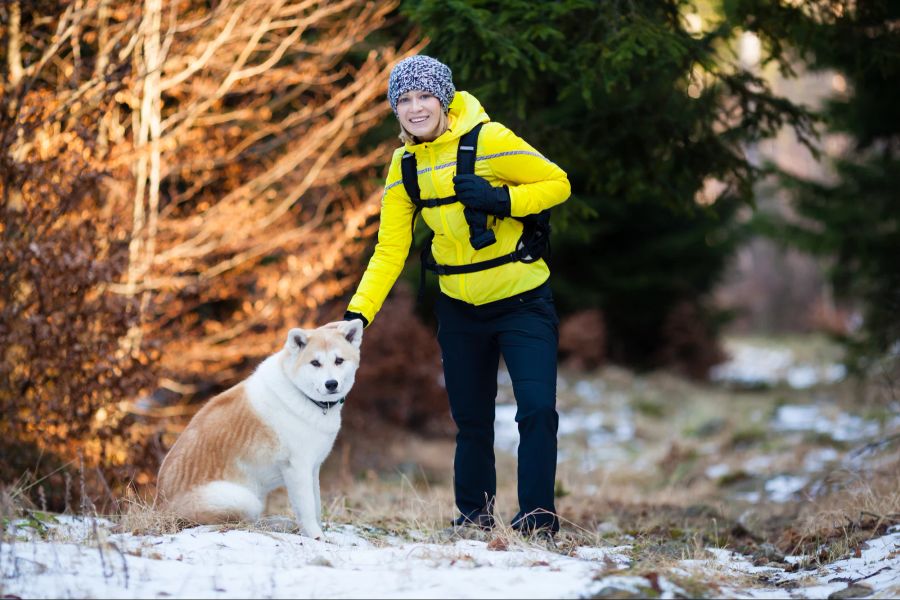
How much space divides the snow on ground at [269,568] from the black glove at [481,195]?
5.28 ft

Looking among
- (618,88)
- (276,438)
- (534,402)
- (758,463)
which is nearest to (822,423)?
(758,463)

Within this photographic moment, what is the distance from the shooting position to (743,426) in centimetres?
1287

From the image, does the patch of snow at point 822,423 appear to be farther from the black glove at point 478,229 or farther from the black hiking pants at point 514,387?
the black glove at point 478,229

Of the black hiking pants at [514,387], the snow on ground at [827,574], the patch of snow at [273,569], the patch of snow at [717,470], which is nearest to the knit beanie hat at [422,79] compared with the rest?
the black hiking pants at [514,387]

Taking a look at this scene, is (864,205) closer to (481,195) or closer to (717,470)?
(717,470)

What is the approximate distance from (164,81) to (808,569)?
18.5 ft

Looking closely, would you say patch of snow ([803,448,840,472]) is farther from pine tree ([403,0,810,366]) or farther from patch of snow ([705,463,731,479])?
pine tree ([403,0,810,366])

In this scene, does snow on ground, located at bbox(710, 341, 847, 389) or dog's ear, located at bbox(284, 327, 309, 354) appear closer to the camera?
dog's ear, located at bbox(284, 327, 309, 354)

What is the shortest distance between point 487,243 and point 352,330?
0.81 m

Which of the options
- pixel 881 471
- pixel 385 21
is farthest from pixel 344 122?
pixel 881 471

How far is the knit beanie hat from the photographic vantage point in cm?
448

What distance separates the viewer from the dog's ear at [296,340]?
4.41 metres

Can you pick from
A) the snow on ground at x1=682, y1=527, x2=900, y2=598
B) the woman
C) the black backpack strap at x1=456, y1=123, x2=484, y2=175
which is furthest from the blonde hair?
the snow on ground at x1=682, y1=527, x2=900, y2=598

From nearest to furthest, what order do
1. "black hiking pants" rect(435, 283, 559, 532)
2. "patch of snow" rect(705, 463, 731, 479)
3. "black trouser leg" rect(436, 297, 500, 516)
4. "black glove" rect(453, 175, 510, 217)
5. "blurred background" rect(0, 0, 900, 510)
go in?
"black glove" rect(453, 175, 510, 217) → "black hiking pants" rect(435, 283, 559, 532) → "black trouser leg" rect(436, 297, 500, 516) → "blurred background" rect(0, 0, 900, 510) → "patch of snow" rect(705, 463, 731, 479)
